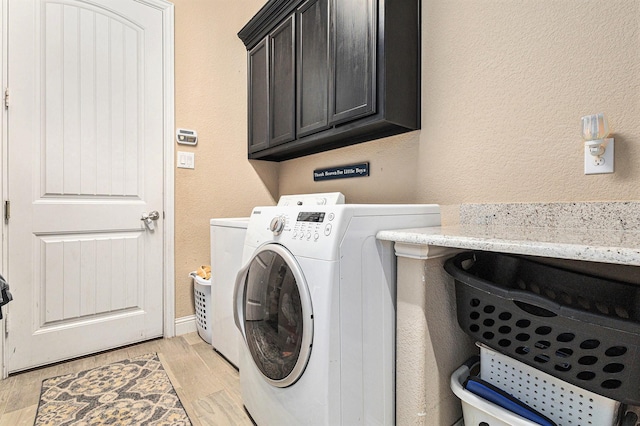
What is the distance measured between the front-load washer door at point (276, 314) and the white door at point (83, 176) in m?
1.22

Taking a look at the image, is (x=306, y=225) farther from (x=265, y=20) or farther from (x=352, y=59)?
(x=265, y=20)

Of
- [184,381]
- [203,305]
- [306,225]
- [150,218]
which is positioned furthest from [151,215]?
[306,225]

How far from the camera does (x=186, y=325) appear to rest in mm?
2268

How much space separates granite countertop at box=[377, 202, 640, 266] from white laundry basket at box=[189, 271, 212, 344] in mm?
1485

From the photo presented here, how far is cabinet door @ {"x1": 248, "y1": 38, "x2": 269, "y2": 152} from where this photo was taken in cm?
233

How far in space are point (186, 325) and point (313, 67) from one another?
1.98 metres

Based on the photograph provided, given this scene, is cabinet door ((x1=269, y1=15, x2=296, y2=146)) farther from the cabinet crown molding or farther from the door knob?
the door knob

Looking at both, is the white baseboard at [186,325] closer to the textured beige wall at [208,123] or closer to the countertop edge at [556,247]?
the textured beige wall at [208,123]

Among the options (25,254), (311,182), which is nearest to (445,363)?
(311,182)

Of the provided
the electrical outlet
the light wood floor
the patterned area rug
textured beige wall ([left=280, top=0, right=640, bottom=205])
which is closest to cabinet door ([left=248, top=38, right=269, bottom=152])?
textured beige wall ([left=280, top=0, right=640, bottom=205])

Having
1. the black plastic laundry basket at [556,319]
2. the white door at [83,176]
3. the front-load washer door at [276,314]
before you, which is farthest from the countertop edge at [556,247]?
the white door at [83,176]

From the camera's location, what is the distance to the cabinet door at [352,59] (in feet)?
4.93

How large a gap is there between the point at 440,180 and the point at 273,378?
3.80ft

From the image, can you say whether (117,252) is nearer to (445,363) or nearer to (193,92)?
(193,92)
